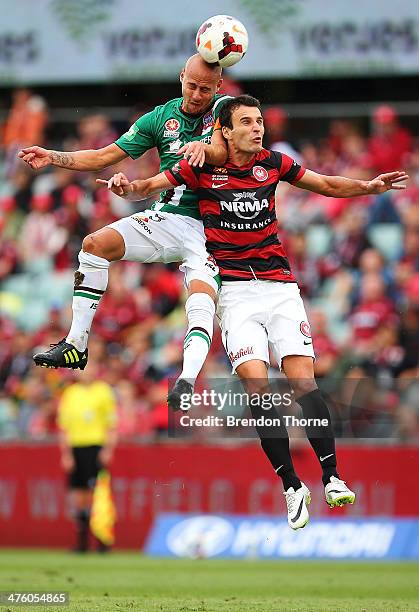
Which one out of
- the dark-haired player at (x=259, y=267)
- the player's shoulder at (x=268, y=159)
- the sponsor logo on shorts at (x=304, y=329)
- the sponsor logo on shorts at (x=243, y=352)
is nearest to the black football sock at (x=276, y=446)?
the dark-haired player at (x=259, y=267)

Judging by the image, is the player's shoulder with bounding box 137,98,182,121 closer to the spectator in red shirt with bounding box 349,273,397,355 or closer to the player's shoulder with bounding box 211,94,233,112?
the player's shoulder with bounding box 211,94,233,112

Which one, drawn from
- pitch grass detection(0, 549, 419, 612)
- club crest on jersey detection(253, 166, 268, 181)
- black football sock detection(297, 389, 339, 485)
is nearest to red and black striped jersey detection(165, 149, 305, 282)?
club crest on jersey detection(253, 166, 268, 181)

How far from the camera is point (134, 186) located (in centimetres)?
1072

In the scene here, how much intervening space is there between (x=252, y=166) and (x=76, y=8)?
11769mm

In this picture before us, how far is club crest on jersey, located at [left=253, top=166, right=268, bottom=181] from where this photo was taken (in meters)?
11.4

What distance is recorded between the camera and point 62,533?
19422mm

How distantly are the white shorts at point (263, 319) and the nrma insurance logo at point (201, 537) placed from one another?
285 inches

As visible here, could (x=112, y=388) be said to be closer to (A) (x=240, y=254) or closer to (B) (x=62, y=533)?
(B) (x=62, y=533)

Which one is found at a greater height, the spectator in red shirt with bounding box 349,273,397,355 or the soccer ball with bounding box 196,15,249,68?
the soccer ball with bounding box 196,15,249,68

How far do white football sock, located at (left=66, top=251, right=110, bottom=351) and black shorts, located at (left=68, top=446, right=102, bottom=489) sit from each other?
6.92 m

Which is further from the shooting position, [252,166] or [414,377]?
[414,377]

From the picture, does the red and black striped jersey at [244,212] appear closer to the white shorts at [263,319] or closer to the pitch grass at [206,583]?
the white shorts at [263,319]

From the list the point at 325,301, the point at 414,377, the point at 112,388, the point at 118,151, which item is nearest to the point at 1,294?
the point at 112,388

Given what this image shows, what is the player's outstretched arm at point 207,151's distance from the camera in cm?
1094
